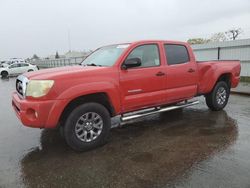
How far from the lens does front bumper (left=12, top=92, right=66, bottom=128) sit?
421 centimetres

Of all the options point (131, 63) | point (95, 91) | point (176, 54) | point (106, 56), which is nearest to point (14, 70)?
point (106, 56)

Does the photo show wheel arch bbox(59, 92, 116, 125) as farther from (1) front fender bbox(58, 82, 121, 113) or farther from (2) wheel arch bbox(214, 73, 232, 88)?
(2) wheel arch bbox(214, 73, 232, 88)

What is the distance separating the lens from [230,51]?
14781 millimetres

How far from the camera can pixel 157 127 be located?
5.91 metres

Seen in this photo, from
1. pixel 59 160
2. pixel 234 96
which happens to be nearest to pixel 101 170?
pixel 59 160

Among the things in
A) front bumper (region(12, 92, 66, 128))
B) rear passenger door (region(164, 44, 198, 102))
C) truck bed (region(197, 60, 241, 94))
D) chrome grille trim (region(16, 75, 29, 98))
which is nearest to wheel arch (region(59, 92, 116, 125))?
front bumper (region(12, 92, 66, 128))

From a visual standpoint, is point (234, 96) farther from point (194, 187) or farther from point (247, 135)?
point (194, 187)

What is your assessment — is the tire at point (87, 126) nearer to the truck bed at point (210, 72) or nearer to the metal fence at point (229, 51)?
the truck bed at point (210, 72)

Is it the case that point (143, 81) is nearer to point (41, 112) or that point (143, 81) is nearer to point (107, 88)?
point (107, 88)

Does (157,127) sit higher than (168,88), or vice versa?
(168,88)

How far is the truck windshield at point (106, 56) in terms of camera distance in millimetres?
5238

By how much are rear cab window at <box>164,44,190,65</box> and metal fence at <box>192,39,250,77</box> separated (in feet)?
29.4

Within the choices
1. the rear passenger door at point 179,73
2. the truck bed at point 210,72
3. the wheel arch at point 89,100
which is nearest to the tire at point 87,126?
the wheel arch at point 89,100

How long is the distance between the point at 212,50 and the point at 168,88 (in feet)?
37.0
